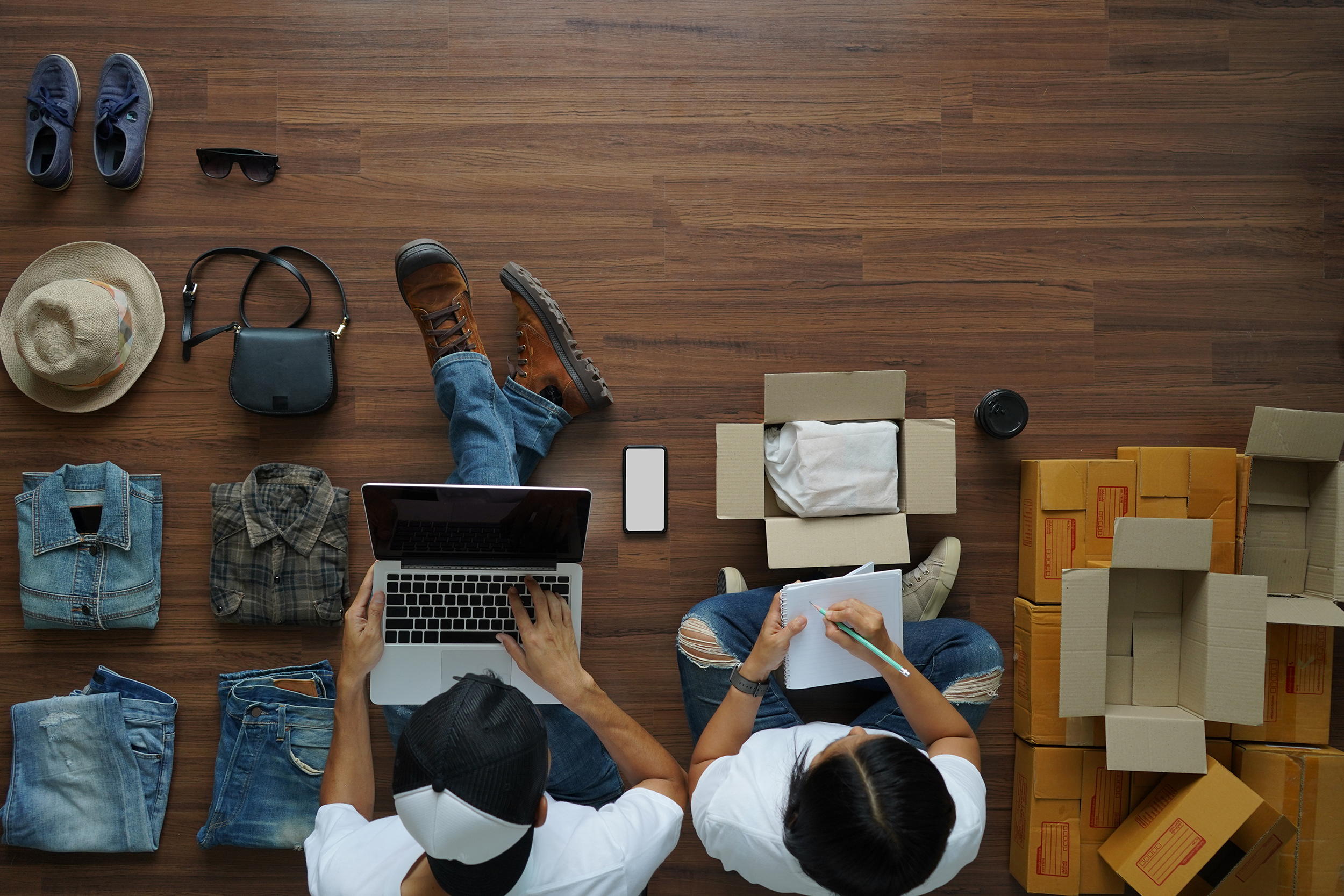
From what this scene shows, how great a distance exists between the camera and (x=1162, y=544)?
1500 mm

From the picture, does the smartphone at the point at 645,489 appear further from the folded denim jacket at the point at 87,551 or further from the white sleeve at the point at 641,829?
the folded denim jacket at the point at 87,551

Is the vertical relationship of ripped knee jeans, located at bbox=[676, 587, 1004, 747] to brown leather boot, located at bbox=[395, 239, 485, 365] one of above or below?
below

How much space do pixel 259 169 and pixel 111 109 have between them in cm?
36

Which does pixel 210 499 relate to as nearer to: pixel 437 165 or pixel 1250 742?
pixel 437 165

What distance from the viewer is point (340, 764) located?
4.62 feet

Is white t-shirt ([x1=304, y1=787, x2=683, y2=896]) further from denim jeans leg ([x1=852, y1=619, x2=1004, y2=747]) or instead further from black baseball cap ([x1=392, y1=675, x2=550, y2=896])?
denim jeans leg ([x1=852, y1=619, x2=1004, y2=747])

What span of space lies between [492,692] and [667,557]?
753 mm

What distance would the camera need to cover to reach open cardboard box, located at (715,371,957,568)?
5.12 feet

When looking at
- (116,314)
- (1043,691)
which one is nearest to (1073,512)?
(1043,691)

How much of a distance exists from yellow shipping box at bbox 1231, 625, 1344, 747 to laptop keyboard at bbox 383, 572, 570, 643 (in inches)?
62.7

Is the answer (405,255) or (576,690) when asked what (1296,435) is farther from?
(405,255)

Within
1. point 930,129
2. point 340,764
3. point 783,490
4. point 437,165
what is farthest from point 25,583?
point 930,129

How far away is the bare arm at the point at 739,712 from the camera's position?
139cm

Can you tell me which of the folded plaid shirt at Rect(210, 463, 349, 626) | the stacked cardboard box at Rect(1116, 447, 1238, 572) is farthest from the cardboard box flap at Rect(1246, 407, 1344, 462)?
the folded plaid shirt at Rect(210, 463, 349, 626)
